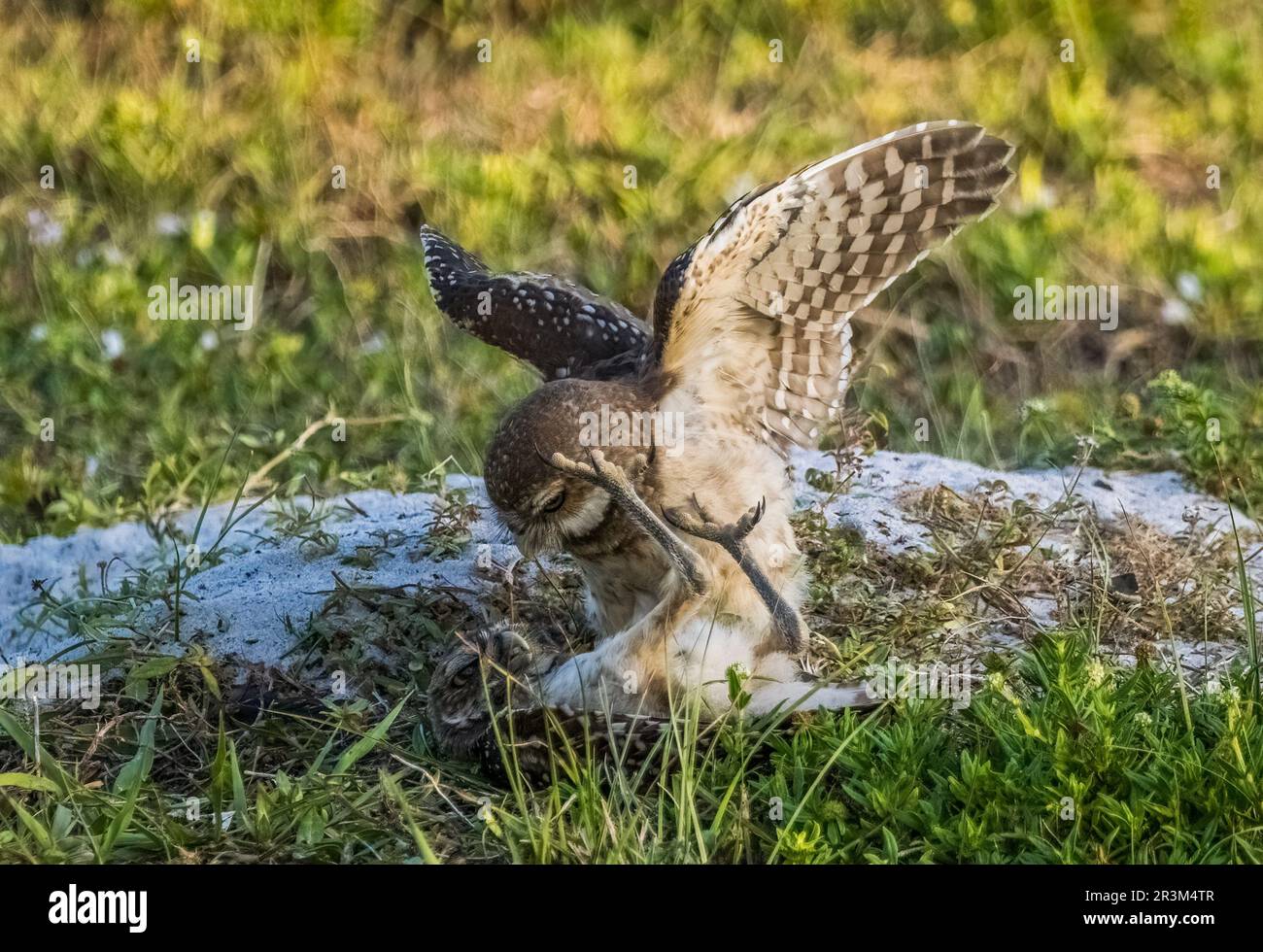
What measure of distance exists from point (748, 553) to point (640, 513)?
0.97ft

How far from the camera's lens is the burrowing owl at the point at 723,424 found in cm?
358

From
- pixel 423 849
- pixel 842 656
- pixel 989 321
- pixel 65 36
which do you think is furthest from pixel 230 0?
pixel 423 849

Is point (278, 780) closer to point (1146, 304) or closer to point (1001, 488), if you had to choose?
point (1001, 488)

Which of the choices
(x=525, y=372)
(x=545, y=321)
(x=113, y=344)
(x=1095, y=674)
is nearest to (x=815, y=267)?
(x=545, y=321)

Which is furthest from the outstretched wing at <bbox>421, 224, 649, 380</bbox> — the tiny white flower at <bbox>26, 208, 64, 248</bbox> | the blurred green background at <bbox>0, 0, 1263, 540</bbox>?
the tiny white flower at <bbox>26, 208, 64, 248</bbox>

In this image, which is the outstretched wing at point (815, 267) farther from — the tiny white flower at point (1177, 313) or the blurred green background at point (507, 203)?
the tiny white flower at point (1177, 313)

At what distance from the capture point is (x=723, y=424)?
398 cm

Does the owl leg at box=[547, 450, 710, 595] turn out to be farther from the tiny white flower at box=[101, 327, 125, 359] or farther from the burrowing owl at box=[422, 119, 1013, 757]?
the tiny white flower at box=[101, 327, 125, 359]

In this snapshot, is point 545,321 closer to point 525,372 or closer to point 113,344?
point 525,372

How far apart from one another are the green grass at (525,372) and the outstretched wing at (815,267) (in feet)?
2.00

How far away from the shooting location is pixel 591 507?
369cm

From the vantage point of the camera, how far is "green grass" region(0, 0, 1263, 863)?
3287 millimetres

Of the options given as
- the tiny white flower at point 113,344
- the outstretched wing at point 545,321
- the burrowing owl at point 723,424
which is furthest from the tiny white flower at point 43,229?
the burrowing owl at point 723,424

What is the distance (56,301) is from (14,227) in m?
0.52
